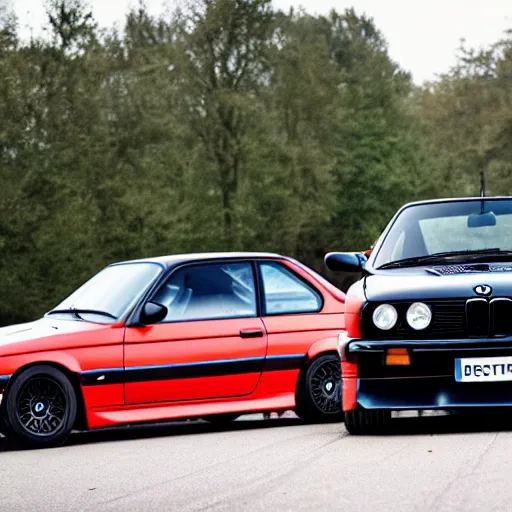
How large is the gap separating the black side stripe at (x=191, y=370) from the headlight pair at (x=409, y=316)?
236 cm

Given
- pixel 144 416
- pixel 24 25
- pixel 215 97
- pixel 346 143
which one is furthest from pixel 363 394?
pixel 346 143

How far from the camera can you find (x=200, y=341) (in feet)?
37.2

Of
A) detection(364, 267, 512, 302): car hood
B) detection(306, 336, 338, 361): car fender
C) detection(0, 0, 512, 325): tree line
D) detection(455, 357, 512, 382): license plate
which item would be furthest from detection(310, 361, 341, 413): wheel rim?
detection(0, 0, 512, 325): tree line

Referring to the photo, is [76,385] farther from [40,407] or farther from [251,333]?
[251,333]

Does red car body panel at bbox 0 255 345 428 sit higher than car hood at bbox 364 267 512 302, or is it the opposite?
car hood at bbox 364 267 512 302

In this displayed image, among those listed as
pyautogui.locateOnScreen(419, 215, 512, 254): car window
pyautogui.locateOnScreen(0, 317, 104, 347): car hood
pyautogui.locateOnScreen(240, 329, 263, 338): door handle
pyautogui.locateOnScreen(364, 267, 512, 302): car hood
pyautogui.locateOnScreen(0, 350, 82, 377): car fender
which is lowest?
pyautogui.locateOnScreen(0, 350, 82, 377): car fender

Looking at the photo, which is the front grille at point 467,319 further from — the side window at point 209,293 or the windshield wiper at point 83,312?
the windshield wiper at point 83,312

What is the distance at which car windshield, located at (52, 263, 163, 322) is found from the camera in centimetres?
1154

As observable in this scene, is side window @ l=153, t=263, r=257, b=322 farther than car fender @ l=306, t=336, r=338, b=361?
No

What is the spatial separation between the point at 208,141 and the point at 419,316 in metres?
50.1

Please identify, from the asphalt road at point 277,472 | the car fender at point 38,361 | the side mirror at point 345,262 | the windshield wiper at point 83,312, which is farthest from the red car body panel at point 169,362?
the side mirror at point 345,262

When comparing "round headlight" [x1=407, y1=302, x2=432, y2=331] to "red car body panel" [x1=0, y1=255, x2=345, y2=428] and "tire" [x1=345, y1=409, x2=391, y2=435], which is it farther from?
"red car body panel" [x1=0, y1=255, x2=345, y2=428]

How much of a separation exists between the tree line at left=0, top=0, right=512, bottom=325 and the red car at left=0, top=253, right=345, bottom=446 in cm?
→ 3460

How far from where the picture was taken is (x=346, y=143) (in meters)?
73.4
